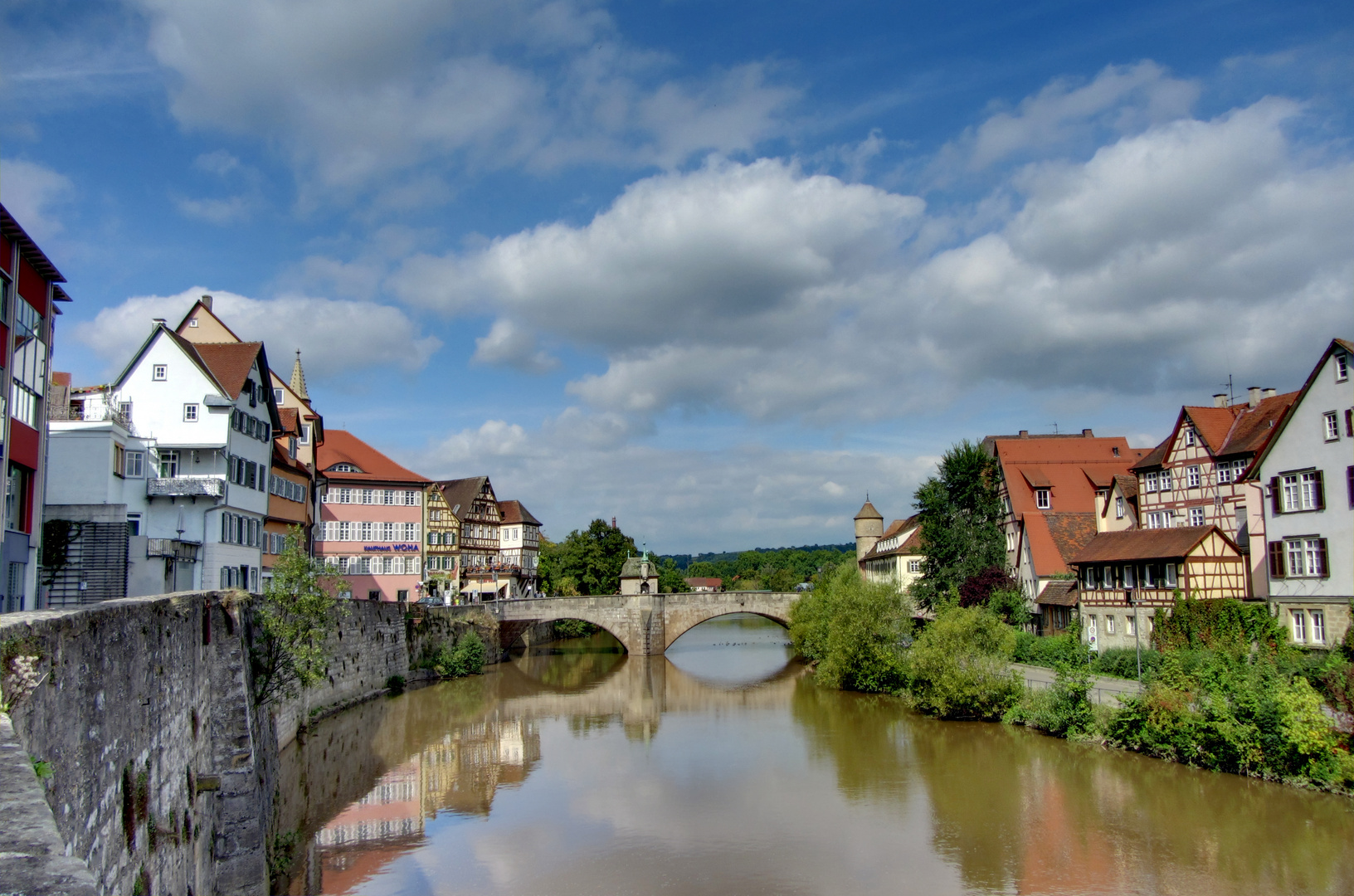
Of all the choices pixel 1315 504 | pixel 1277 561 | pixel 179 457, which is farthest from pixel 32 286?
pixel 1277 561

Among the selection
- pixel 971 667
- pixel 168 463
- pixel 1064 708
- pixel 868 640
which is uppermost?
pixel 168 463

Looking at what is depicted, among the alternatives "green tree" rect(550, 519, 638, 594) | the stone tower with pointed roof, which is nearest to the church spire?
the stone tower with pointed roof

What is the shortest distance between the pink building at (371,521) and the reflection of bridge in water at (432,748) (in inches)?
317

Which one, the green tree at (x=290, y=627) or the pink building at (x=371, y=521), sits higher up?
the pink building at (x=371, y=521)

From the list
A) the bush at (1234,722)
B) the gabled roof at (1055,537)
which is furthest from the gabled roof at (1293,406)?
the gabled roof at (1055,537)

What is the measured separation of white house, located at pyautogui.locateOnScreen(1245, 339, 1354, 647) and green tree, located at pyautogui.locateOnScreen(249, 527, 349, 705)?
27964 mm

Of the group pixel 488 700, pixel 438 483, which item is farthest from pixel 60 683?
pixel 438 483

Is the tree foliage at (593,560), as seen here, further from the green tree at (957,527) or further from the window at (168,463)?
the window at (168,463)

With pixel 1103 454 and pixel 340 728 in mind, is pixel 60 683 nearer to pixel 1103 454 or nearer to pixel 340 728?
pixel 340 728

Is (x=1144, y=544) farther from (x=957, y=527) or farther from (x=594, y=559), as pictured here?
(x=594, y=559)

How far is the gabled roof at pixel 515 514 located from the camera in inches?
3349

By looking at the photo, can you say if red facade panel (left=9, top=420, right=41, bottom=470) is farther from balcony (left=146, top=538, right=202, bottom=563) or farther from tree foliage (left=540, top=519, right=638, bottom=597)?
tree foliage (left=540, top=519, right=638, bottom=597)

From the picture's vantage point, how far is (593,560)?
74438 mm

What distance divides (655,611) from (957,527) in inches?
849
